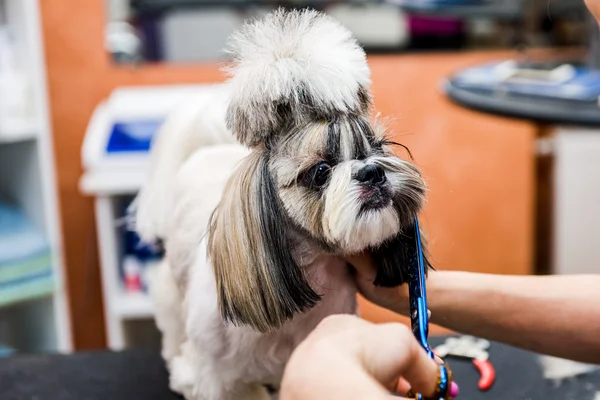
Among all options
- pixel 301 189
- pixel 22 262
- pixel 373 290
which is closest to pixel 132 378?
pixel 373 290

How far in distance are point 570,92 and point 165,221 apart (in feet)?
3.15

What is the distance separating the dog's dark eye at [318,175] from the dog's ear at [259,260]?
0.17ft

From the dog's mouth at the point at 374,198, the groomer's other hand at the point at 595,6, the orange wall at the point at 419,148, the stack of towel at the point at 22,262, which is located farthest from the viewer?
the orange wall at the point at 419,148

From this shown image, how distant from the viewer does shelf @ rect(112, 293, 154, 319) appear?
223 centimetres

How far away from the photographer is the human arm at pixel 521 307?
1070 mm

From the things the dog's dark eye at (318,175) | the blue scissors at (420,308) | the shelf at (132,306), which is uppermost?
the dog's dark eye at (318,175)

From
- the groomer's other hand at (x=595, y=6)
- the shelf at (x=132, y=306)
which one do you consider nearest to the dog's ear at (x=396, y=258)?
the groomer's other hand at (x=595, y=6)

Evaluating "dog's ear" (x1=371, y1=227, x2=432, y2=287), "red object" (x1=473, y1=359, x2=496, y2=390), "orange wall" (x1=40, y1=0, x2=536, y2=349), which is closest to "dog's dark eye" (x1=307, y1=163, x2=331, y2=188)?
"dog's ear" (x1=371, y1=227, x2=432, y2=287)

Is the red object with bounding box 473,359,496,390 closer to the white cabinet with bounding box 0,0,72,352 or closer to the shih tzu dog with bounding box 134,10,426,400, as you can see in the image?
the shih tzu dog with bounding box 134,10,426,400

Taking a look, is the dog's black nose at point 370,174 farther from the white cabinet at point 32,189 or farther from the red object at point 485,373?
the white cabinet at point 32,189

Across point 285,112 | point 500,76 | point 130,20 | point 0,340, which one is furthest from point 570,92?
point 0,340

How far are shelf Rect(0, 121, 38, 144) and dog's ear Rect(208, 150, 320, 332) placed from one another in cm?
137

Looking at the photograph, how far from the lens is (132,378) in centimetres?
141

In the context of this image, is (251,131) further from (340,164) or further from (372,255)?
(372,255)
